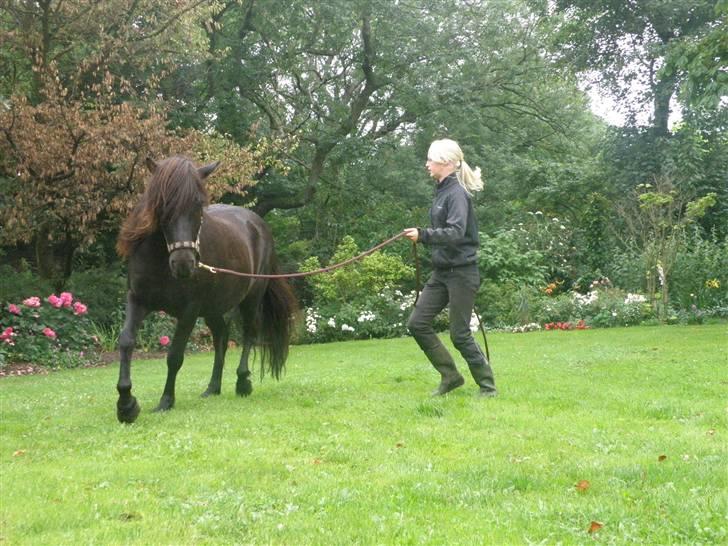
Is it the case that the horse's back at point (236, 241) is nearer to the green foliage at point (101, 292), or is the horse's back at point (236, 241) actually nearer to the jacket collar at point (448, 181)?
the jacket collar at point (448, 181)

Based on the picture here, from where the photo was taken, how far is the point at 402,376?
926cm

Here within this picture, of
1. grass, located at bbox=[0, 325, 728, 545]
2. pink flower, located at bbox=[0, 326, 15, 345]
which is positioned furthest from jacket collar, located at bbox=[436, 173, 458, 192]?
pink flower, located at bbox=[0, 326, 15, 345]

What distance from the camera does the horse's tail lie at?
8.98 metres

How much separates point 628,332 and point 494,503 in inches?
493

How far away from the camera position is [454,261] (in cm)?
711

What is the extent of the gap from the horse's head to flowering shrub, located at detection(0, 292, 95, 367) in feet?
28.9

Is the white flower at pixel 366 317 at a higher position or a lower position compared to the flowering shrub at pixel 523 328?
higher

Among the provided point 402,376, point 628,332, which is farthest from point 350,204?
point 402,376

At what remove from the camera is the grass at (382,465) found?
11.4ft

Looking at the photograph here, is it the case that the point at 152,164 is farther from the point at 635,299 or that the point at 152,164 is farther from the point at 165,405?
the point at 635,299

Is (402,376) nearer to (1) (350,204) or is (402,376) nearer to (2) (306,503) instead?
(2) (306,503)

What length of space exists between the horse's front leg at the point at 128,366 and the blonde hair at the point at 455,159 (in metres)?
2.89

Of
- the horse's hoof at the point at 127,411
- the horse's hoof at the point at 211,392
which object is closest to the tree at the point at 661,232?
the horse's hoof at the point at 211,392

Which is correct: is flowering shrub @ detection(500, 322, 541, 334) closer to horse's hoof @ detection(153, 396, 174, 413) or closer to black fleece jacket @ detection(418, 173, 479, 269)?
black fleece jacket @ detection(418, 173, 479, 269)
